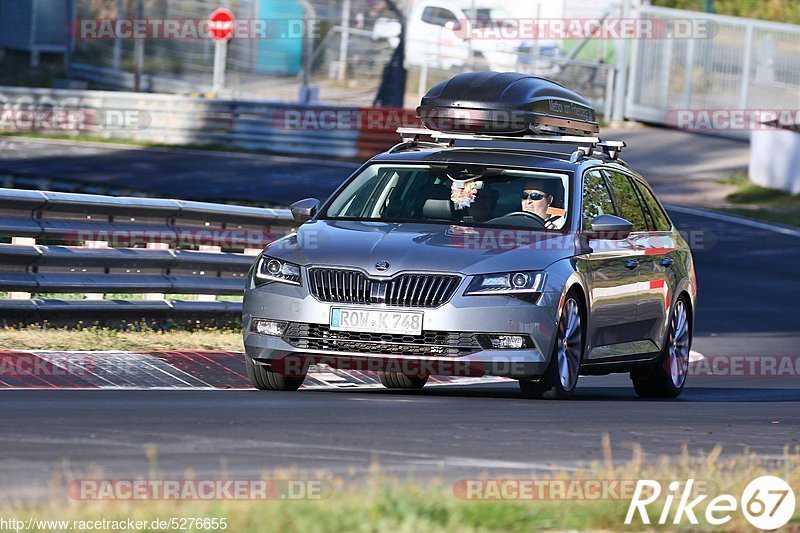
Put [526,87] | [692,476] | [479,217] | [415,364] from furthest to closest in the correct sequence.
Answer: [526,87] → [479,217] → [415,364] → [692,476]

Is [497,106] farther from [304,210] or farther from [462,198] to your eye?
[304,210]

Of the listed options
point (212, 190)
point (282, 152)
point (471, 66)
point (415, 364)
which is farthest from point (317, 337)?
point (471, 66)

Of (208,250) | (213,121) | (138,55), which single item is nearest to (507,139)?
(208,250)

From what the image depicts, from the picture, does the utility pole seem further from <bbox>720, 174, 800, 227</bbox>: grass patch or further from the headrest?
the headrest

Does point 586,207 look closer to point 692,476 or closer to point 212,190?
point 692,476

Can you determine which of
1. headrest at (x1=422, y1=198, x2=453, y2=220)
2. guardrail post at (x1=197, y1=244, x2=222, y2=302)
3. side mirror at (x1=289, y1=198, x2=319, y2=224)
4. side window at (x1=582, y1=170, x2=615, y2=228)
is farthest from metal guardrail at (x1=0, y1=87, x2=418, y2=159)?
headrest at (x1=422, y1=198, x2=453, y2=220)

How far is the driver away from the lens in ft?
35.1

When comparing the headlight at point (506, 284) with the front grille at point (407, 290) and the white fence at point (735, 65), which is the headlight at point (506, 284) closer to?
the front grille at point (407, 290)

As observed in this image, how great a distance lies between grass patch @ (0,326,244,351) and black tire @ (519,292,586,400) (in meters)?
3.14

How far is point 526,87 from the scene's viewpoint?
38.2 feet

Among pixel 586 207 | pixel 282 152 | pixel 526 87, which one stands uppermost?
pixel 526 87

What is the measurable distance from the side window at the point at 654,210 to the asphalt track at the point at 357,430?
1265 millimetres

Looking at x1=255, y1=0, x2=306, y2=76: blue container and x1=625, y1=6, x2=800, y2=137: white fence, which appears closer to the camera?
x1=625, y1=6, x2=800, y2=137: white fence

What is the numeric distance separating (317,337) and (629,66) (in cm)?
3037
